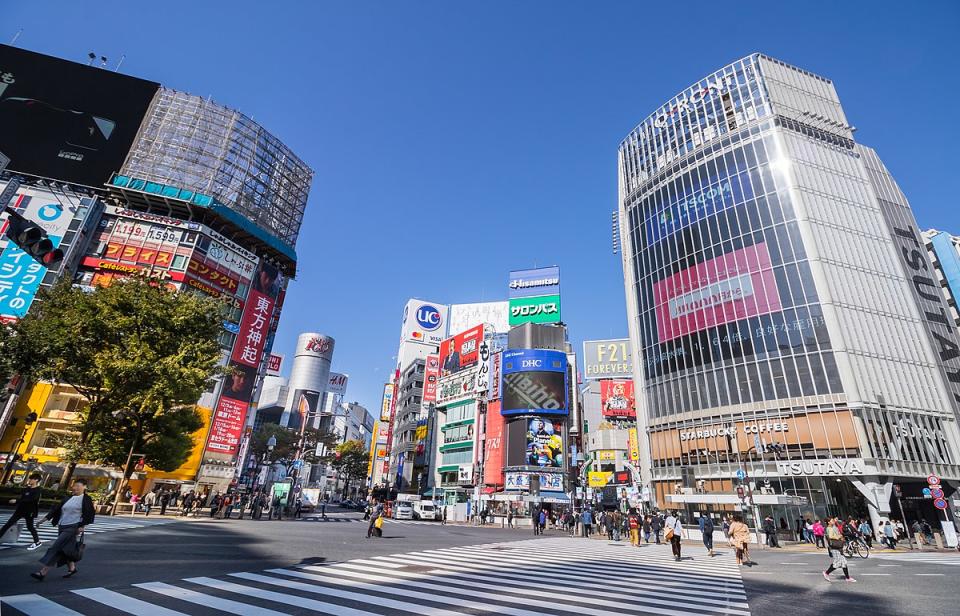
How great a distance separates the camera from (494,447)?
6019 centimetres

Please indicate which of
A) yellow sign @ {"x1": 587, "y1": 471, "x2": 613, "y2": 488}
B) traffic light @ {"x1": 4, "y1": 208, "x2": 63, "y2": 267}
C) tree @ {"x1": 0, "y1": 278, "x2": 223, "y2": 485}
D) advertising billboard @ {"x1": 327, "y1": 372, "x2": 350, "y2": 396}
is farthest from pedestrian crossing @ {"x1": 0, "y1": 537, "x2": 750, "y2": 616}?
advertising billboard @ {"x1": 327, "y1": 372, "x2": 350, "y2": 396}

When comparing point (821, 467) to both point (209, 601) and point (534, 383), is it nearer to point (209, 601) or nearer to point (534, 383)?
point (534, 383)

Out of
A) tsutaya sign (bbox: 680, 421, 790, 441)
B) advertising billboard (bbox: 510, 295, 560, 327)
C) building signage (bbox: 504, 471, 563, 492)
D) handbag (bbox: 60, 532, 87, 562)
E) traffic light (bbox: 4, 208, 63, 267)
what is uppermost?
advertising billboard (bbox: 510, 295, 560, 327)

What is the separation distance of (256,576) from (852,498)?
4272 cm

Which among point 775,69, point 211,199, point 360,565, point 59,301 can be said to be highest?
point 775,69

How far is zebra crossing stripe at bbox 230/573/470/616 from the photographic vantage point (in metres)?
6.52

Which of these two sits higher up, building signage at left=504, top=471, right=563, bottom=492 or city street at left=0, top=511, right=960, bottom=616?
building signage at left=504, top=471, right=563, bottom=492

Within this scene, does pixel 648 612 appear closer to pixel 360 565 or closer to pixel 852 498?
pixel 360 565

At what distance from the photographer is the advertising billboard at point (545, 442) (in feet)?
184

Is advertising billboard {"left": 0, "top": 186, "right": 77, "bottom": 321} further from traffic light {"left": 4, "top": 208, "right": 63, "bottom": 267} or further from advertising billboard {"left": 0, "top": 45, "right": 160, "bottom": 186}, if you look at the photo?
traffic light {"left": 4, "top": 208, "right": 63, "bottom": 267}

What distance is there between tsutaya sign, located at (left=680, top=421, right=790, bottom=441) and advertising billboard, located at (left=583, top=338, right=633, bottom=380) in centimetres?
2784

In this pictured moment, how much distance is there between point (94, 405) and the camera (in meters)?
22.8

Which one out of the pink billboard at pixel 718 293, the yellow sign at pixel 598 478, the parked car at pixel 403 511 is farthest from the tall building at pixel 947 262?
the parked car at pixel 403 511

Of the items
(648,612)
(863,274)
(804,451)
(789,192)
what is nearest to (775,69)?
(789,192)
